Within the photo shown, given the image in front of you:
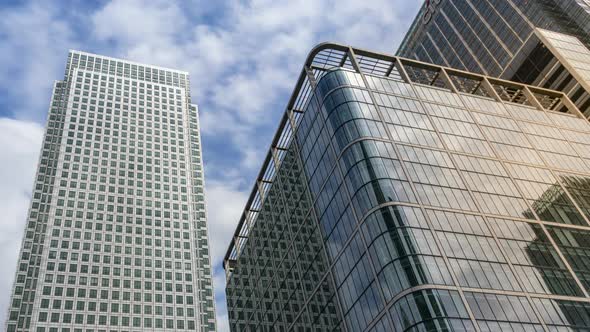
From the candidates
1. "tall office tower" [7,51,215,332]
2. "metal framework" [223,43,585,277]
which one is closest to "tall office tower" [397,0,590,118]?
"metal framework" [223,43,585,277]

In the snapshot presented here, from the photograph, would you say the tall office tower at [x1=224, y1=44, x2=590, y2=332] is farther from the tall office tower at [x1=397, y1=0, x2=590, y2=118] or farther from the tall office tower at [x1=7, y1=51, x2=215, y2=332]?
the tall office tower at [x1=7, y1=51, x2=215, y2=332]

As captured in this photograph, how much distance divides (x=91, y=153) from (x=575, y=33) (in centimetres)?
13479

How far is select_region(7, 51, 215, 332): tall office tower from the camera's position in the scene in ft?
470

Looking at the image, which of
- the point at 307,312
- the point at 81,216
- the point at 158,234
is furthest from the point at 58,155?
the point at 307,312

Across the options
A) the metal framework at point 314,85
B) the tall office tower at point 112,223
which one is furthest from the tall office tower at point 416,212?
the tall office tower at point 112,223

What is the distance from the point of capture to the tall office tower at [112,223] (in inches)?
5645

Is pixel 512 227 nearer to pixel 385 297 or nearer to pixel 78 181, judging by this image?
pixel 385 297

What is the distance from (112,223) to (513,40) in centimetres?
11487

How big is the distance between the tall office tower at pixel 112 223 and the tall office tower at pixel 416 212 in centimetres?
5164

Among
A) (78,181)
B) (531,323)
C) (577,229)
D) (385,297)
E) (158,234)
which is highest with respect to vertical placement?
(78,181)

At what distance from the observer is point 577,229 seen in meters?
75.6

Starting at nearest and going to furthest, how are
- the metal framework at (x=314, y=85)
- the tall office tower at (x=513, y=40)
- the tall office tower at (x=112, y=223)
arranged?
the metal framework at (x=314, y=85)
the tall office tower at (x=513, y=40)
the tall office tower at (x=112, y=223)

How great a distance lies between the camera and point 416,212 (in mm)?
68125

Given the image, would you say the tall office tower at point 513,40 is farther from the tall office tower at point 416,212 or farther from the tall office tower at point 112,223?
the tall office tower at point 112,223
